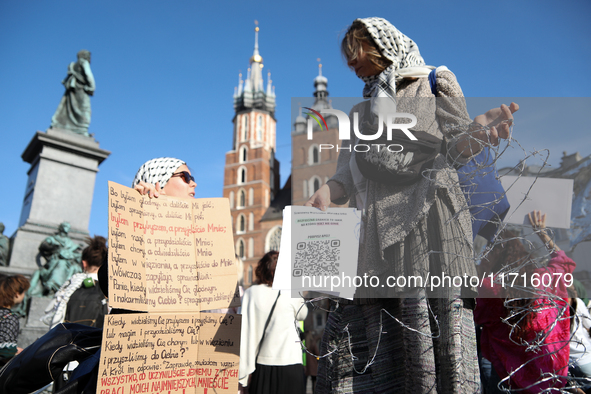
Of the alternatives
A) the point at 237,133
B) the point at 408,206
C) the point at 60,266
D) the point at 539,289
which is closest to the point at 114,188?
the point at 408,206

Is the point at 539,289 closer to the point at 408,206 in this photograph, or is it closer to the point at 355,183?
the point at 408,206

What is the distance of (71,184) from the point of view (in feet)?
28.6

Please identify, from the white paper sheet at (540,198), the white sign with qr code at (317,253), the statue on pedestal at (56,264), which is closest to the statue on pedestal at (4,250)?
the statue on pedestal at (56,264)

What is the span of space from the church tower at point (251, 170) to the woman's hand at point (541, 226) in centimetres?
4117

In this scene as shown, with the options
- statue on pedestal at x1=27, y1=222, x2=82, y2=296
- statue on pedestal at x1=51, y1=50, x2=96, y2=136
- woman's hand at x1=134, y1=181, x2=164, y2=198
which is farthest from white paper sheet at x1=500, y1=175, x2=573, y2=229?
statue on pedestal at x1=51, y1=50, x2=96, y2=136

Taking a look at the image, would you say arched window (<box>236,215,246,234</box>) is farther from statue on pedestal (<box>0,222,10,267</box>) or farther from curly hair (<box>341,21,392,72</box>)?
curly hair (<box>341,21,392,72</box>)

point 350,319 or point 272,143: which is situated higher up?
point 272,143

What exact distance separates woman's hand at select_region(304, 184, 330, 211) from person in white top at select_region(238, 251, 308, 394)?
1.49 meters

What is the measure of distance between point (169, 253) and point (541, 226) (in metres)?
1.65

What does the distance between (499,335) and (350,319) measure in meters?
1.39

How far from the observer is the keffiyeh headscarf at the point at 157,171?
2.30m

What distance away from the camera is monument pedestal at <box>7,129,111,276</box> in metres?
7.80

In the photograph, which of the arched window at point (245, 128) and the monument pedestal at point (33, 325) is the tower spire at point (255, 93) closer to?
the arched window at point (245, 128)

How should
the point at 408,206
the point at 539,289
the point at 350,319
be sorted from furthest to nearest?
the point at 350,319
the point at 408,206
the point at 539,289
